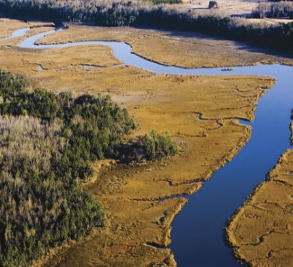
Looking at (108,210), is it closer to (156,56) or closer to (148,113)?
(148,113)

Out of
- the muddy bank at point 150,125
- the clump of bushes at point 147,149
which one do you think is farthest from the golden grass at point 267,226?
the clump of bushes at point 147,149

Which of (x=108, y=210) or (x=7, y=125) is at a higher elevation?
(x=7, y=125)

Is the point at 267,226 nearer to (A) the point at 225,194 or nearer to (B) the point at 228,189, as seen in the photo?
(A) the point at 225,194

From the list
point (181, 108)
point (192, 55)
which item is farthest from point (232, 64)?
point (181, 108)

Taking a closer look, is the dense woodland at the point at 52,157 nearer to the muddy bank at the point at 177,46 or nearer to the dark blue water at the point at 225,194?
the dark blue water at the point at 225,194

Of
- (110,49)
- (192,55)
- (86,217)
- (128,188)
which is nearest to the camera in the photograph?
(86,217)

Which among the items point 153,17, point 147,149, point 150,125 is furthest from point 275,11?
point 147,149
